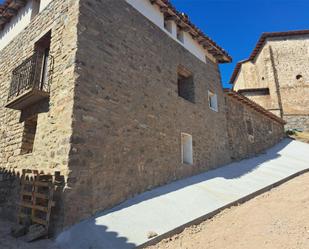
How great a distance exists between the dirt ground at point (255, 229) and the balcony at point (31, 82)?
4143 mm

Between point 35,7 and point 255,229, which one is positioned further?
point 35,7

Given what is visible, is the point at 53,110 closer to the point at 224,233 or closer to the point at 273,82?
the point at 224,233

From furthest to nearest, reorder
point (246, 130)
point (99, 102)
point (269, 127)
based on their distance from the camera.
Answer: point (269, 127) → point (246, 130) → point (99, 102)

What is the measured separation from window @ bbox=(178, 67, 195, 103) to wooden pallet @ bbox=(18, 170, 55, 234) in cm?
587

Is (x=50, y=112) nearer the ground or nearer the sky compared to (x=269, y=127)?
nearer the ground

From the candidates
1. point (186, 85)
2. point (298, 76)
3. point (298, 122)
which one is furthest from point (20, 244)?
point (298, 76)

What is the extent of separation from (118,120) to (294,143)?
42.1 ft

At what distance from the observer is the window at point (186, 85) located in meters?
8.92

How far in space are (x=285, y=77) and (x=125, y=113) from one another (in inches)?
770

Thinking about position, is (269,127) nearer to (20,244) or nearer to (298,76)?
(298,76)

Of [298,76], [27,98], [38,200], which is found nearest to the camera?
[38,200]

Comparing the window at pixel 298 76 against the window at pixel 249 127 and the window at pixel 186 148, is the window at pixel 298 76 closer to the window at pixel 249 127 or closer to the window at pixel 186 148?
the window at pixel 249 127

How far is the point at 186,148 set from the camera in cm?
815

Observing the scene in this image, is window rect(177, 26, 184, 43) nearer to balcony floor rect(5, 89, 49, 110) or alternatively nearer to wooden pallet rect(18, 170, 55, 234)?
balcony floor rect(5, 89, 49, 110)
